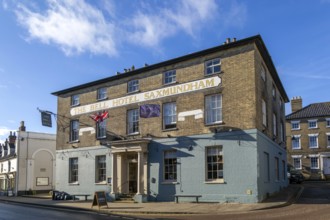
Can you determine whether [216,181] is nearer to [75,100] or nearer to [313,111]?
[75,100]

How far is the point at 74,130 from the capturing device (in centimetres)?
3055

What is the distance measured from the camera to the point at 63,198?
28.6 metres

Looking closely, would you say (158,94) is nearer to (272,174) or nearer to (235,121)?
(235,121)

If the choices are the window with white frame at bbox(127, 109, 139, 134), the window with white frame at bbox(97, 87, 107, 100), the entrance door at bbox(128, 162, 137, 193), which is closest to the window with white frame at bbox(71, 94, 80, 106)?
the window with white frame at bbox(97, 87, 107, 100)

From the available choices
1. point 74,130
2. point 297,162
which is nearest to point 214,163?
point 74,130

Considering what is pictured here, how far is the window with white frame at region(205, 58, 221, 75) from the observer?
22.4 meters

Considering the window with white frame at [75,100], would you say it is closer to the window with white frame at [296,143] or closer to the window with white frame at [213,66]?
the window with white frame at [213,66]

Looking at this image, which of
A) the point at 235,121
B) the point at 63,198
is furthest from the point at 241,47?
the point at 63,198

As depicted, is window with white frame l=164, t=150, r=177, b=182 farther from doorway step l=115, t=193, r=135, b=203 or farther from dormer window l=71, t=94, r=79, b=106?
dormer window l=71, t=94, r=79, b=106

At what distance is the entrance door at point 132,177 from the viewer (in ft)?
84.6

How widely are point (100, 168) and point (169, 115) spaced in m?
7.53

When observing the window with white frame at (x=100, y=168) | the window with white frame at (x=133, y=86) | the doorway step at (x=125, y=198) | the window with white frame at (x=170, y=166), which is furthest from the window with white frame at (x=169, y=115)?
the window with white frame at (x=100, y=168)

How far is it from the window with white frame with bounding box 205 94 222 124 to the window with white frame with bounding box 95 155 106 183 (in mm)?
9404

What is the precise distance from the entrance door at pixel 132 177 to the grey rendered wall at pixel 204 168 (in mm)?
2257
